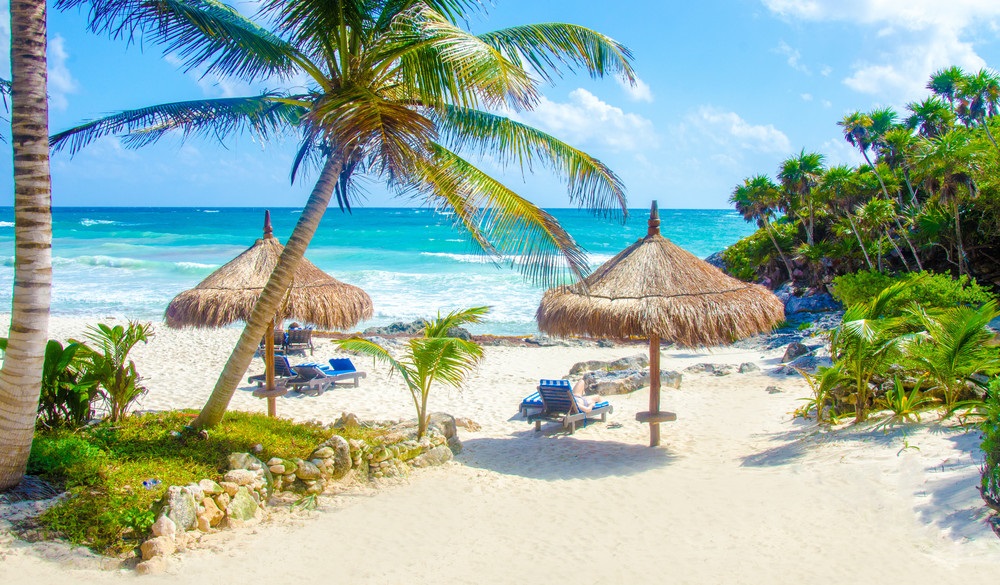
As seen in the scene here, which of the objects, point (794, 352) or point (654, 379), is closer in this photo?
point (654, 379)

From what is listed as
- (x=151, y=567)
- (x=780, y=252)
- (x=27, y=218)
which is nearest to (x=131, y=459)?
(x=151, y=567)

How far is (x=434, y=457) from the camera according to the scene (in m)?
6.46

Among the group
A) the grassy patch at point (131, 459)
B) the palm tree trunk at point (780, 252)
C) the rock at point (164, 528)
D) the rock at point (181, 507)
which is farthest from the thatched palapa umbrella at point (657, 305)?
the palm tree trunk at point (780, 252)

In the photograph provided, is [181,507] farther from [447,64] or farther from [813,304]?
[813,304]

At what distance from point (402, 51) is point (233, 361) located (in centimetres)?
285

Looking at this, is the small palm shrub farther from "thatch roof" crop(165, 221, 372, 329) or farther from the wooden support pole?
the wooden support pole

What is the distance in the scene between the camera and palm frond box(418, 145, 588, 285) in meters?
5.10

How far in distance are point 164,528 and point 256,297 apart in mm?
2985

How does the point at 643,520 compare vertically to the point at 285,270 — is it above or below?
below

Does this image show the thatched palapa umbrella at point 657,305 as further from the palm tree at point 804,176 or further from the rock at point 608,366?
the palm tree at point 804,176

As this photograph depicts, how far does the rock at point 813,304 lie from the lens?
19.5 m

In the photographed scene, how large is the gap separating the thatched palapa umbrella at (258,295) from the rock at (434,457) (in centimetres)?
179

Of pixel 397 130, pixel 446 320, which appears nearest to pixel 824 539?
pixel 446 320

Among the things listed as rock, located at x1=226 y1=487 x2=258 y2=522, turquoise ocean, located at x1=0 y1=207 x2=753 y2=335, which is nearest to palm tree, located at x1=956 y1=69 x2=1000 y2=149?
turquoise ocean, located at x1=0 y1=207 x2=753 y2=335
